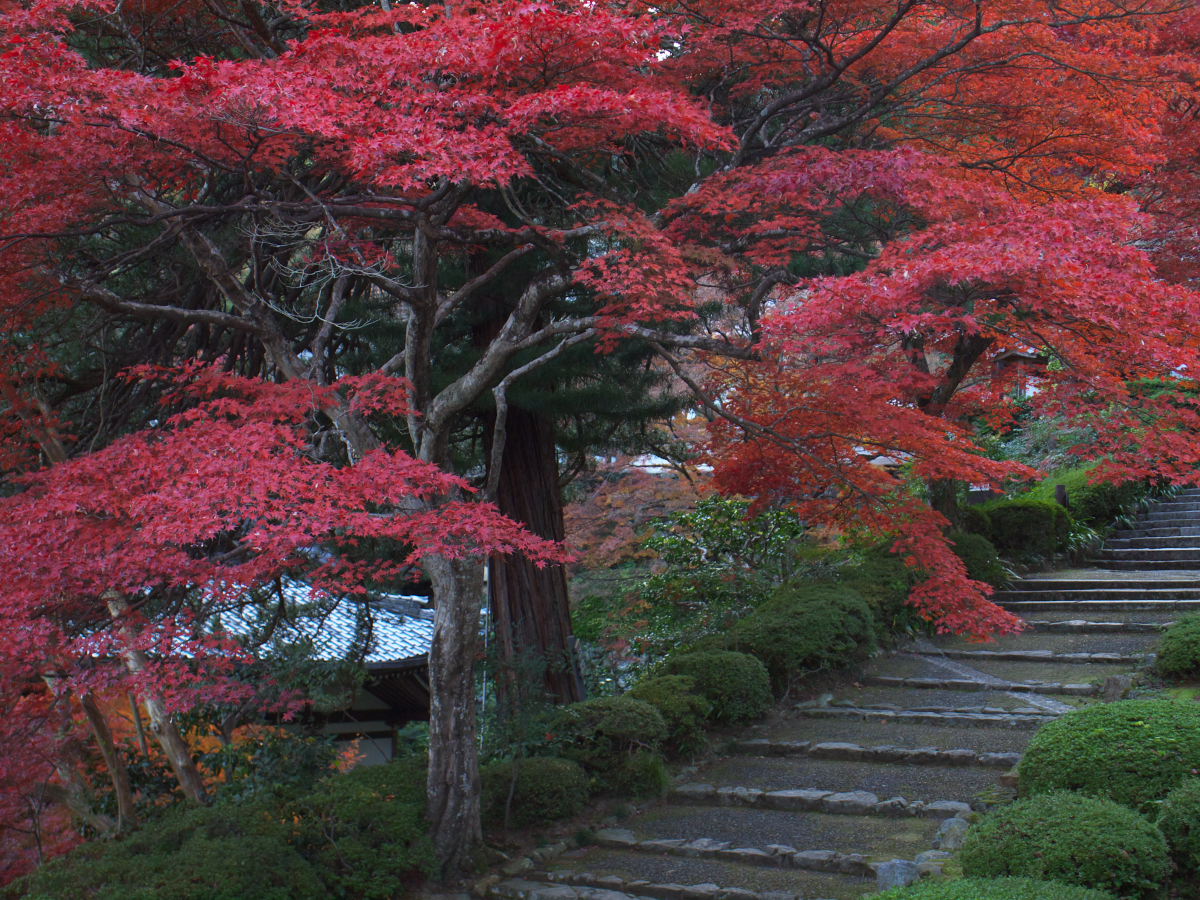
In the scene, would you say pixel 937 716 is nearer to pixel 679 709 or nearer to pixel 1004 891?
pixel 679 709

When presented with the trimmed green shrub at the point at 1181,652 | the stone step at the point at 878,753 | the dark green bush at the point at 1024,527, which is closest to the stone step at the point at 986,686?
the trimmed green shrub at the point at 1181,652

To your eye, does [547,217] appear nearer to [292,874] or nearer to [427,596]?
[292,874]

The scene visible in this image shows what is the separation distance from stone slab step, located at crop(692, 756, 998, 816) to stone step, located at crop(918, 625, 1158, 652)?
3571mm

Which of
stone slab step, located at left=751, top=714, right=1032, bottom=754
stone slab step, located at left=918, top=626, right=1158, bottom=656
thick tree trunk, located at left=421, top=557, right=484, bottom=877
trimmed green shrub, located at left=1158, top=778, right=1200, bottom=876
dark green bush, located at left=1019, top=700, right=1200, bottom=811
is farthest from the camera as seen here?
stone slab step, located at left=918, top=626, right=1158, bottom=656

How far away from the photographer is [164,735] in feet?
21.4

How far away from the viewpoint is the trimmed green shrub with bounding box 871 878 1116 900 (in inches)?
156

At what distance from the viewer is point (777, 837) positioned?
6.50 metres

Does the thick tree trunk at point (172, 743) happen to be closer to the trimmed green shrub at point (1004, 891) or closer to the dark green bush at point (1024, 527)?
the trimmed green shrub at point (1004, 891)

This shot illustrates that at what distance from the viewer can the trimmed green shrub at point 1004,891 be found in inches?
156

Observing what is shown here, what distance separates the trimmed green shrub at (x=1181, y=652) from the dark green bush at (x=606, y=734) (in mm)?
4221

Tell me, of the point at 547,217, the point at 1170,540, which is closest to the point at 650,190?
the point at 547,217

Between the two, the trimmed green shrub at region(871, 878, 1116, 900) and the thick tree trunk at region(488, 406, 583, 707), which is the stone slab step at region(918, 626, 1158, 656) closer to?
the thick tree trunk at region(488, 406, 583, 707)

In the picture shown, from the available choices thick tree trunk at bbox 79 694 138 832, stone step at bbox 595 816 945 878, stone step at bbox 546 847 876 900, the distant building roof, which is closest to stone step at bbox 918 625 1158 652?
stone step at bbox 595 816 945 878

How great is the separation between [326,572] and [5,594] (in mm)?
1758
